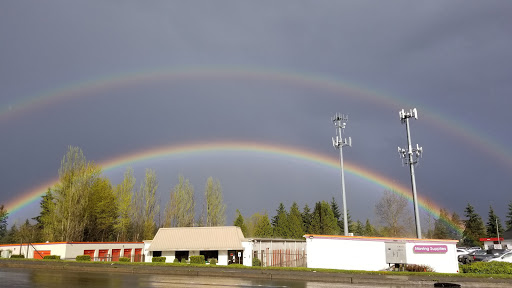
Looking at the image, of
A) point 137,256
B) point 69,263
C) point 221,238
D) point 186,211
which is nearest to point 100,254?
point 137,256

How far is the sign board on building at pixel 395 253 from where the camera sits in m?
32.3

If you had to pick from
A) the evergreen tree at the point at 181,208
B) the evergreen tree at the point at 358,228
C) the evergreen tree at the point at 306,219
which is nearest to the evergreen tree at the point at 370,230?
the evergreen tree at the point at 358,228

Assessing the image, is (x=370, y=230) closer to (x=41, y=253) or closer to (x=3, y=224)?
(x=41, y=253)

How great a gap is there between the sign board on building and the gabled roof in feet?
55.8

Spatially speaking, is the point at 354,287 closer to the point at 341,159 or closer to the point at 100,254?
the point at 341,159

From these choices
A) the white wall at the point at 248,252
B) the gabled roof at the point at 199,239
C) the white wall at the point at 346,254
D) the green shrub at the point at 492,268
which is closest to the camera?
the green shrub at the point at 492,268

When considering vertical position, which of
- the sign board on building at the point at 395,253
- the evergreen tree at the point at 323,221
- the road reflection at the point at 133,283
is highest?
the evergreen tree at the point at 323,221

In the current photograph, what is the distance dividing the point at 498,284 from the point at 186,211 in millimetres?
61692

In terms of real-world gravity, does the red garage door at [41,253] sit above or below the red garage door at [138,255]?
above

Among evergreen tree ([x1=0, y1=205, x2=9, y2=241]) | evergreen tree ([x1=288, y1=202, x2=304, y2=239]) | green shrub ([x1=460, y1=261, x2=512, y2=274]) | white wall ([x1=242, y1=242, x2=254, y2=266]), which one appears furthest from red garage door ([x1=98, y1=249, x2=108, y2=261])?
evergreen tree ([x1=0, y1=205, x2=9, y2=241])

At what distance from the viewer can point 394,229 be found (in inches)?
2628

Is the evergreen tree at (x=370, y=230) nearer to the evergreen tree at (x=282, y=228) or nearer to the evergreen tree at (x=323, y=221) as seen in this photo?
the evergreen tree at (x=323, y=221)

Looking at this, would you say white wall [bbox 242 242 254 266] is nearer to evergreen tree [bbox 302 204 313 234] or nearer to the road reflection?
the road reflection

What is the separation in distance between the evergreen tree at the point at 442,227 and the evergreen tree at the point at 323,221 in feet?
85.9
